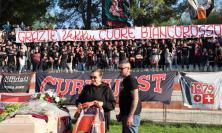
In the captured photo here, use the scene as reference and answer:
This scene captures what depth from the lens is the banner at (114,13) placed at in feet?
98.5

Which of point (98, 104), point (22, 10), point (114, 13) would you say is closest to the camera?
point (98, 104)

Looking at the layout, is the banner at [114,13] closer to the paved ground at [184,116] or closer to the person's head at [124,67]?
the paved ground at [184,116]

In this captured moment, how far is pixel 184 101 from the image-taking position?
13555 millimetres

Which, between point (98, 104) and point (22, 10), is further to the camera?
point (22, 10)

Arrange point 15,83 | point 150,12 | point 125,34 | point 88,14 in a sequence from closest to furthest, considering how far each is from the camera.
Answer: point 15,83
point 125,34
point 150,12
point 88,14

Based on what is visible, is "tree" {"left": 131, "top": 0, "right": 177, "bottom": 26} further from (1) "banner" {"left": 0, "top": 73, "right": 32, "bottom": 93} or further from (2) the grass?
(2) the grass

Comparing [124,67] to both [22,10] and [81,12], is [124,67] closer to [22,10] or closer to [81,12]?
[81,12]

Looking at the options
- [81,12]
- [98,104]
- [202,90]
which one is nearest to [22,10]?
[81,12]

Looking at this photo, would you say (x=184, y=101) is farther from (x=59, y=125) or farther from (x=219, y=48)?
(x=219, y=48)

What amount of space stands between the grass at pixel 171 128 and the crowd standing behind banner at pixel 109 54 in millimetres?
7858

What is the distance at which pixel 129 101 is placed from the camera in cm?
756

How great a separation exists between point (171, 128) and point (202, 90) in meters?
1.42

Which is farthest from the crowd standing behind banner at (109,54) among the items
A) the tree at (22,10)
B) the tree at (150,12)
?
the tree at (22,10)

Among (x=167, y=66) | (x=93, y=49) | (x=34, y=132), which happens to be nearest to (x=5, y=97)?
(x=34, y=132)
